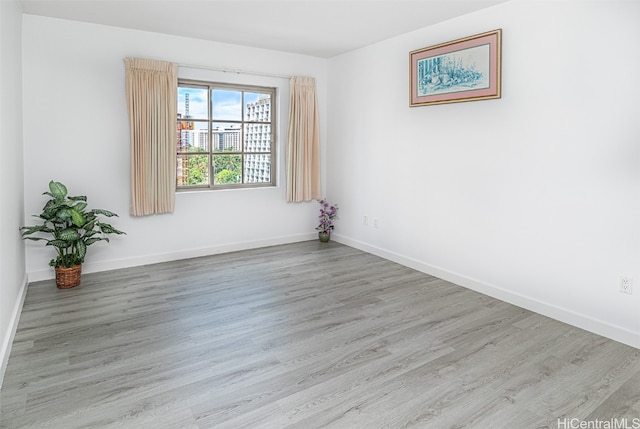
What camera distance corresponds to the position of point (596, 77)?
2.85 m

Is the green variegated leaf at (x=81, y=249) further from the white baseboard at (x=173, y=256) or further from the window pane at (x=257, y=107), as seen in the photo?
the window pane at (x=257, y=107)

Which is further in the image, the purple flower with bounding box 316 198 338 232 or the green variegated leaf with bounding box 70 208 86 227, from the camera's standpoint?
the purple flower with bounding box 316 198 338 232

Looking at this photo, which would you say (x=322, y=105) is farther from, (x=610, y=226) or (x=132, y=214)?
(x=610, y=226)

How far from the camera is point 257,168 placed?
537 centimetres

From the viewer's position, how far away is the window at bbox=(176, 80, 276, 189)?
4805mm

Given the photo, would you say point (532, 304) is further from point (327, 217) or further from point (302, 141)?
point (302, 141)

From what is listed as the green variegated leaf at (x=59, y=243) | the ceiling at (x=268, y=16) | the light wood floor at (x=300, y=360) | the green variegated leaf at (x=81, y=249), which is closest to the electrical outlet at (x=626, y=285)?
the light wood floor at (x=300, y=360)

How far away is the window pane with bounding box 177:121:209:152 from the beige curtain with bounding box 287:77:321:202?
1021 mm

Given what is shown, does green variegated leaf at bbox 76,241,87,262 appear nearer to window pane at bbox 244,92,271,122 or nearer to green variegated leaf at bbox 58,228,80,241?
green variegated leaf at bbox 58,228,80,241

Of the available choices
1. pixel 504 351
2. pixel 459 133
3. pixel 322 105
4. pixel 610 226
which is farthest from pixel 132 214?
pixel 610 226

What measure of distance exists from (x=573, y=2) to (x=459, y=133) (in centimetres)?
127

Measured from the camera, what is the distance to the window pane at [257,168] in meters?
5.29

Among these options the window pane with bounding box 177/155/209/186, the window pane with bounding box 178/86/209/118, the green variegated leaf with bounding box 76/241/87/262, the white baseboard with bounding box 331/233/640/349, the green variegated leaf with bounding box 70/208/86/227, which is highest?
the window pane with bounding box 178/86/209/118

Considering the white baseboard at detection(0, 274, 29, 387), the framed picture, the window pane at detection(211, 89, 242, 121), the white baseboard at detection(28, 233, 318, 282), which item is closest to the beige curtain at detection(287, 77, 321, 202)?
the white baseboard at detection(28, 233, 318, 282)
